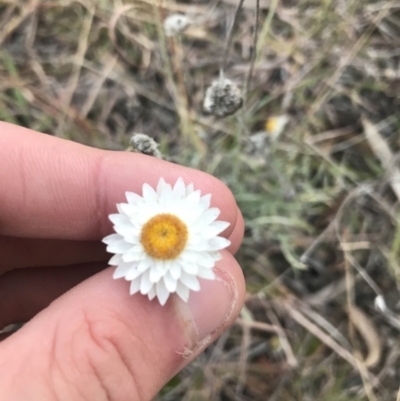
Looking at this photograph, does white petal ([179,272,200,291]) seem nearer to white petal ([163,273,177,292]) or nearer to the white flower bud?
white petal ([163,273,177,292])

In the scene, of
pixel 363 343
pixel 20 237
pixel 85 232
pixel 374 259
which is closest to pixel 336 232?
pixel 374 259

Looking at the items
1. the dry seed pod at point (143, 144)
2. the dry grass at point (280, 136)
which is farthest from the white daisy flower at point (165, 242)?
the dry grass at point (280, 136)

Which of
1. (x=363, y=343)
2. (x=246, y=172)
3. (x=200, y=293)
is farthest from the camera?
(x=246, y=172)

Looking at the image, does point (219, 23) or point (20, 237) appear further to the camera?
point (219, 23)

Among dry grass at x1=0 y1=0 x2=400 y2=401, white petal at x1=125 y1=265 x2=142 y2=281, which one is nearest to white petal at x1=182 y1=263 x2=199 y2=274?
white petal at x1=125 y1=265 x2=142 y2=281

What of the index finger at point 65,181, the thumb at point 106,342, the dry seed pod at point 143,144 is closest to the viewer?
the thumb at point 106,342

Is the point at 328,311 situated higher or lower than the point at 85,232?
lower

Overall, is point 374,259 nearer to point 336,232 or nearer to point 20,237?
point 336,232

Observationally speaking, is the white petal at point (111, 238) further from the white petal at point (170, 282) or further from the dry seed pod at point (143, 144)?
the dry seed pod at point (143, 144)
